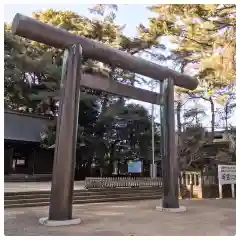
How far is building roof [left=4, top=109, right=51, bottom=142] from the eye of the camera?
12733 mm

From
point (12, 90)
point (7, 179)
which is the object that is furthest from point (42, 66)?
point (7, 179)

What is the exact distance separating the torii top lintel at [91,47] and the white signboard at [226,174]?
337 cm

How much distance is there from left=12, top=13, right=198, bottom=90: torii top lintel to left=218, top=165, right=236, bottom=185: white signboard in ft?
11.0

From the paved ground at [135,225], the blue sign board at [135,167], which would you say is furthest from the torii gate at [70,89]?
the blue sign board at [135,167]

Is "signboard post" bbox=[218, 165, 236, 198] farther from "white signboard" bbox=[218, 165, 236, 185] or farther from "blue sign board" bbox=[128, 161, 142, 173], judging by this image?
"blue sign board" bbox=[128, 161, 142, 173]

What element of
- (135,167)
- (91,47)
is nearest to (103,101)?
(135,167)

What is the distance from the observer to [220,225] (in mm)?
4473

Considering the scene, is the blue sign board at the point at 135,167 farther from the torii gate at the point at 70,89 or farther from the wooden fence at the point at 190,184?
the torii gate at the point at 70,89

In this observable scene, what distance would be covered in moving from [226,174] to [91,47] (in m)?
6.04

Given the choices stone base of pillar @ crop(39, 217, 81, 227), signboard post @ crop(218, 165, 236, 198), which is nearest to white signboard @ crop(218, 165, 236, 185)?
signboard post @ crop(218, 165, 236, 198)

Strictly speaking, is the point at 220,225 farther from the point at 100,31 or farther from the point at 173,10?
the point at 100,31

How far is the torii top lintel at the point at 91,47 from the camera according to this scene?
423 cm

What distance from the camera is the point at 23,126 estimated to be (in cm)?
1313

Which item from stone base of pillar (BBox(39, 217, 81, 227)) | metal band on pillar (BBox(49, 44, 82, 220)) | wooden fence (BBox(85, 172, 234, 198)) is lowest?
wooden fence (BBox(85, 172, 234, 198))
